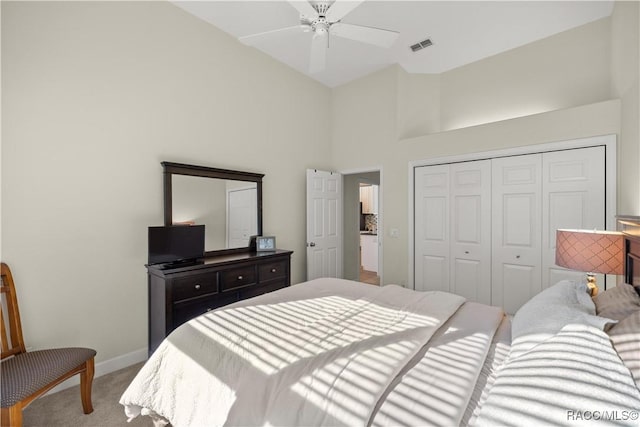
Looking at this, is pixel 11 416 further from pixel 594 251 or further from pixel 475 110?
pixel 475 110

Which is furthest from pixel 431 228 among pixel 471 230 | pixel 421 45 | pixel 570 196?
pixel 421 45

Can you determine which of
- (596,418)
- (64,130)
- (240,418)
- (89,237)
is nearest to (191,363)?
(240,418)

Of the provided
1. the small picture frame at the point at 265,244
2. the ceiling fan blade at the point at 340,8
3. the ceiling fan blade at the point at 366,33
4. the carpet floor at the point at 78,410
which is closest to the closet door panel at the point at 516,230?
the ceiling fan blade at the point at 366,33

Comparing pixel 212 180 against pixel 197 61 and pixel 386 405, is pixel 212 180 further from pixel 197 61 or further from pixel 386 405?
pixel 386 405

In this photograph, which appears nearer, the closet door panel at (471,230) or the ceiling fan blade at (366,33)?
the ceiling fan blade at (366,33)

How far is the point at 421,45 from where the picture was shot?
11.0 feet

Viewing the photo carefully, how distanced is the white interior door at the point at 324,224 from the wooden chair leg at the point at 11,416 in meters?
2.95

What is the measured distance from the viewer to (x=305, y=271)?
4.14 meters

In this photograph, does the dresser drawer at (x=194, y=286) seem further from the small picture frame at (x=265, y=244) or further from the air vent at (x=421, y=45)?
the air vent at (x=421, y=45)

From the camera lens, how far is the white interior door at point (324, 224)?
13.3ft

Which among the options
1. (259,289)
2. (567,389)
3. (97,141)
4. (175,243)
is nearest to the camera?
(567,389)

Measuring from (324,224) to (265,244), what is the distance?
118 centimetres

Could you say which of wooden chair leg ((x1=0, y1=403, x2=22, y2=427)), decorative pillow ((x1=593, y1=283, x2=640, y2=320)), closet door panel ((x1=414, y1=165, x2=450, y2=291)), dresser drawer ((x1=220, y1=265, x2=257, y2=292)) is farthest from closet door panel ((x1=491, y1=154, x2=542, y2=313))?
wooden chair leg ((x1=0, y1=403, x2=22, y2=427))

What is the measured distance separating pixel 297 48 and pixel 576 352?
12.6 feet
